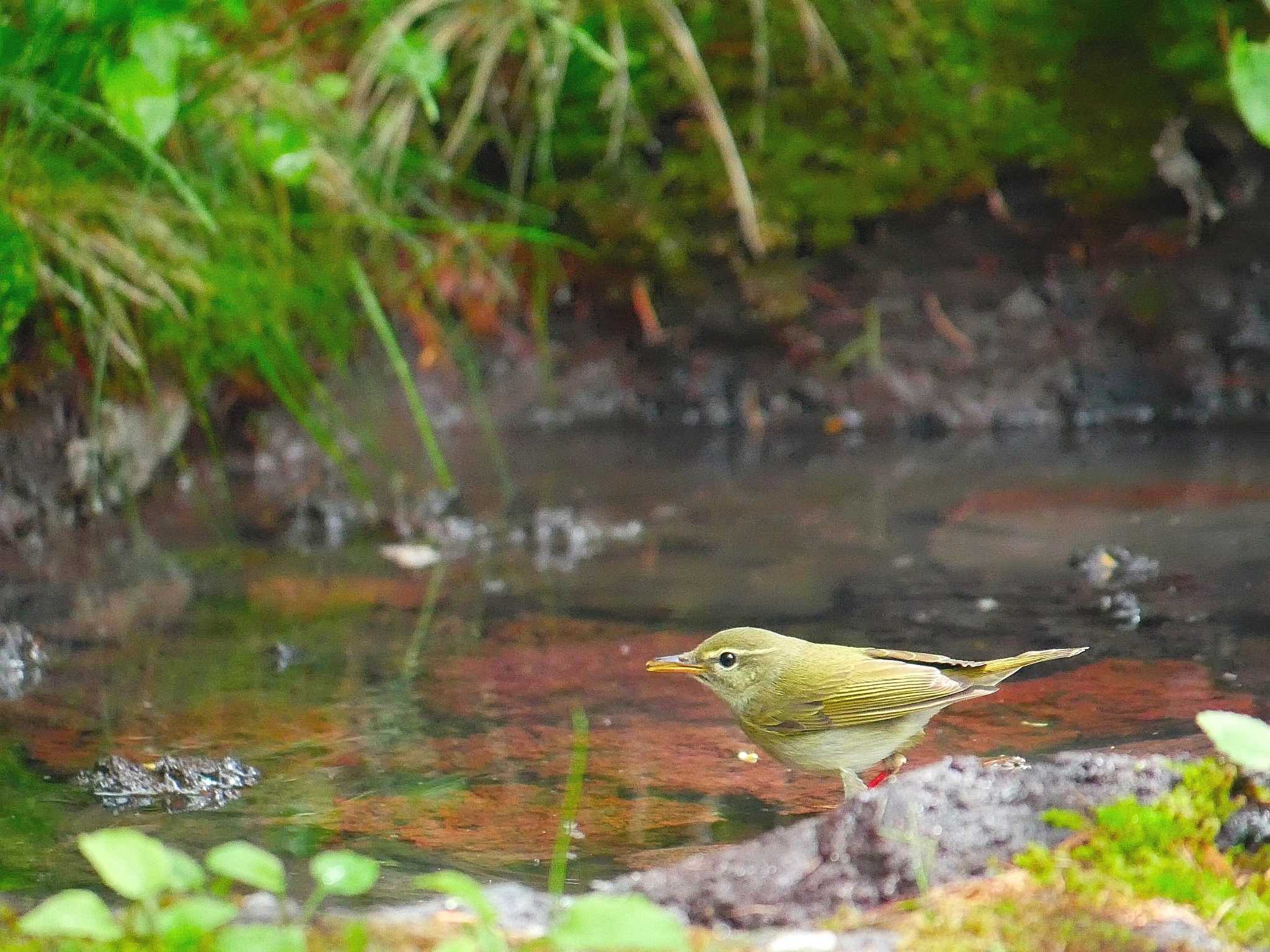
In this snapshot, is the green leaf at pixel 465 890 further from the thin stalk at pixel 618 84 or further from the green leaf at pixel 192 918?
the thin stalk at pixel 618 84

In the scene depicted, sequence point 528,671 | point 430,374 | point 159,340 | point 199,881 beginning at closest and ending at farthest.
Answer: point 199,881 → point 528,671 → point 159,340 → point 430,374

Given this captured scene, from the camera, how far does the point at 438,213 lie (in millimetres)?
7109

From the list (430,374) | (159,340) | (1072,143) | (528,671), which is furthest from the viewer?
(430,374)

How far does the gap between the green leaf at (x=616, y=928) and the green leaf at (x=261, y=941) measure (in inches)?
12.6

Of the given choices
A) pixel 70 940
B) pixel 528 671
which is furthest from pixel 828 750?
pixel 70 940

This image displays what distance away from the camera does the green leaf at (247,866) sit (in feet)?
6.46

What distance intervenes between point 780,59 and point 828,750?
203 inches

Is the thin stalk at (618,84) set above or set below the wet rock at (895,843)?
above

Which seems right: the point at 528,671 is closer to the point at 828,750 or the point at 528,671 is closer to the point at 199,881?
the point at 828,750

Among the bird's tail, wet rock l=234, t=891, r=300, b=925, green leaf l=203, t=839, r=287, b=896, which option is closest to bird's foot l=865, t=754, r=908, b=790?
the bird's tail

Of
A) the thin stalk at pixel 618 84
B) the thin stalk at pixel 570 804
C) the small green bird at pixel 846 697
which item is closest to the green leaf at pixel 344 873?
the thin stalk at pixel 570 804

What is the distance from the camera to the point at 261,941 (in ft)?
6.39

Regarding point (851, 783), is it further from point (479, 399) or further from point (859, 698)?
point (479, 399)

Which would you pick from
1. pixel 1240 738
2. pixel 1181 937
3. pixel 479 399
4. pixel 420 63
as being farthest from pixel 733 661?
pixel 479 399
